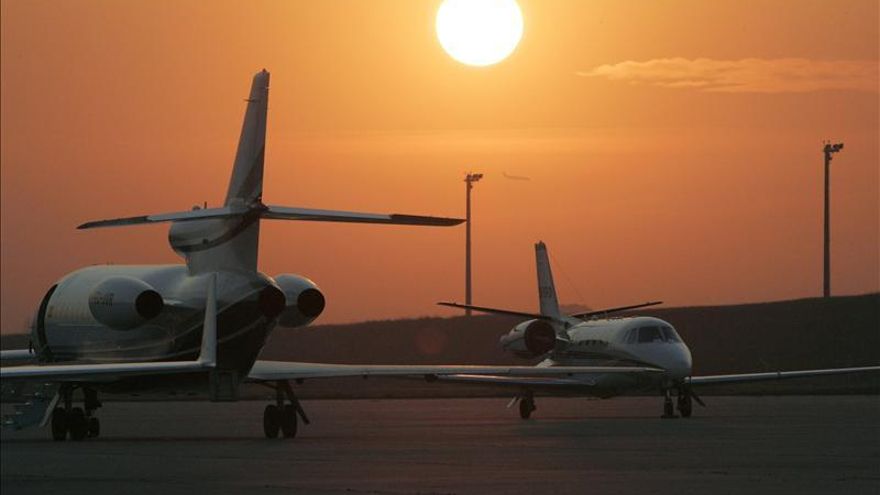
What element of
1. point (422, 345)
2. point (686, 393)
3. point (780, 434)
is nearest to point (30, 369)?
point (780, 434)

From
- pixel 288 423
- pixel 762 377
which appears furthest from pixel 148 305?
pixel 762 377

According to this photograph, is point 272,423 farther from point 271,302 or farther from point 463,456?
point 463,456

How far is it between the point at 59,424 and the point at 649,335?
17.0 m

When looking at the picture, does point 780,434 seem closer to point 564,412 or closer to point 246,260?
point 246,260

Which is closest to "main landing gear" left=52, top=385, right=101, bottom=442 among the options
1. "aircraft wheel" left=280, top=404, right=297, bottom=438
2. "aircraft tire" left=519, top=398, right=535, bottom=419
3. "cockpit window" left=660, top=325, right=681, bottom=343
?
"aircraft wheel" left=280, top=404, right=297, bottom=438

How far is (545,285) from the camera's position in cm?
5272

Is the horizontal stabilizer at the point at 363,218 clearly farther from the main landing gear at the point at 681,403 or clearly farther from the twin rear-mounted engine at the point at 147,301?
the main landing gear at the point at 681,403

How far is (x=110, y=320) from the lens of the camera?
3062 cm

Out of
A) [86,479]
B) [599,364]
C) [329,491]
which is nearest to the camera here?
[329,491]

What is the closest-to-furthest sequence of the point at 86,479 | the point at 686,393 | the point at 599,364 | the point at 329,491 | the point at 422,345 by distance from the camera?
the point at 329,491 → the point at 86,479 → the point at 686,393 → the point at 599,364 → the point at 422,345

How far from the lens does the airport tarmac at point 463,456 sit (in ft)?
58.7

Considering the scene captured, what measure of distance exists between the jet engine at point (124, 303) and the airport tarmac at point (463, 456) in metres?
2.12

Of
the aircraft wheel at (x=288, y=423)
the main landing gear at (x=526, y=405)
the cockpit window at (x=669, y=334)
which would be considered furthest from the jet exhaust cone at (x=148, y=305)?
the cockpit window at (x=669, y=334)

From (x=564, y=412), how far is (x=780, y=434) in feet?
58.0
